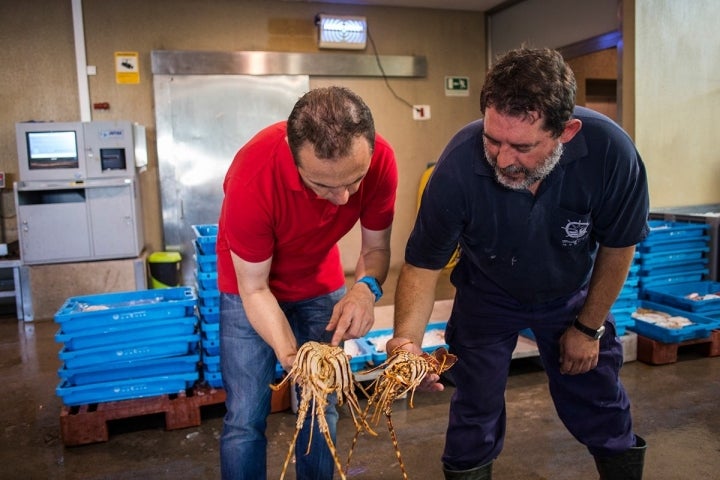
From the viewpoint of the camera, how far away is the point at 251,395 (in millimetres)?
2004

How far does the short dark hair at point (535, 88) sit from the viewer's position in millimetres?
1603

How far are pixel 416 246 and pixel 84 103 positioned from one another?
16.4ft

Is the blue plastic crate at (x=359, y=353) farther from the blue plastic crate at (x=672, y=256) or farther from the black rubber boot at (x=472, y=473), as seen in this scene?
the blue plastic crate at (x=672, y=256)

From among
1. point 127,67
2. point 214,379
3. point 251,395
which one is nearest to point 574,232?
point 251,395

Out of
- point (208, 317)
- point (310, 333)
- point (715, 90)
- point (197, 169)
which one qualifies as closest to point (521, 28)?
point (715, 90)

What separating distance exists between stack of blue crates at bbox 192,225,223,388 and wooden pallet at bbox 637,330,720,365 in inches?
106

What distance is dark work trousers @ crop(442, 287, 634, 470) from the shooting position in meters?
2.13

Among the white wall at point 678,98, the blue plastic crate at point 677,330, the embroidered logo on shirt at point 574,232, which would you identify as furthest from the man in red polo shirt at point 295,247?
the white wall at point 678,98

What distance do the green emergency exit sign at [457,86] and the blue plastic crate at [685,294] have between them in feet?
11.8

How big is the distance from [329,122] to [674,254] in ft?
12.3

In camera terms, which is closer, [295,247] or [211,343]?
[295,247]

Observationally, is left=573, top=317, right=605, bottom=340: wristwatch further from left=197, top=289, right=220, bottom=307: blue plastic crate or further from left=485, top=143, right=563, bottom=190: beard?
left=197, top=289, right=220, bottom=307: blue plastic crate

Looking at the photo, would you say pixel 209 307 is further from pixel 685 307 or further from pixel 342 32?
pixel 342 32

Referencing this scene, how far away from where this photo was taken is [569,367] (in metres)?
2.10
